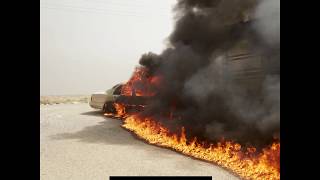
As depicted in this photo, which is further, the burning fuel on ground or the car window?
the car window

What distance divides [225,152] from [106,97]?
31.7ft

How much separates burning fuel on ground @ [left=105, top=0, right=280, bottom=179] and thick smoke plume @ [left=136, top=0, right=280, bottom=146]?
25mm

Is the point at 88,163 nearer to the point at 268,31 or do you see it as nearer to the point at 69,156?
→ the point at 69,156

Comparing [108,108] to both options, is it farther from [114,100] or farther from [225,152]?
[225,152]

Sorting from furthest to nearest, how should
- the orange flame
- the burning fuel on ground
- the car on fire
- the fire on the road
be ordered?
the car on fire < the orange flame < the burning fuel on ground < the fire on the road

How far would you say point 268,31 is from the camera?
9102 mm

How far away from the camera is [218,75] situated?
11.8 m

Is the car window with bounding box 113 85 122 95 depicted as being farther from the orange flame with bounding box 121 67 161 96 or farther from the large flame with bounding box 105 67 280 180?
the large flame with bounding box 105 67 280 180

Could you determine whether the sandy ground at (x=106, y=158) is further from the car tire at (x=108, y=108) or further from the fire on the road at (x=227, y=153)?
the car tire at (x=108, y=108)

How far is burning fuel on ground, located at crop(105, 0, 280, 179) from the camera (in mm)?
7379

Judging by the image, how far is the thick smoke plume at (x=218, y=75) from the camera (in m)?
8.02

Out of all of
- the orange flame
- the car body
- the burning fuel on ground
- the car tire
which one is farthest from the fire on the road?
the car body

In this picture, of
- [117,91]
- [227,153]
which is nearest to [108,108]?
[117,91]
